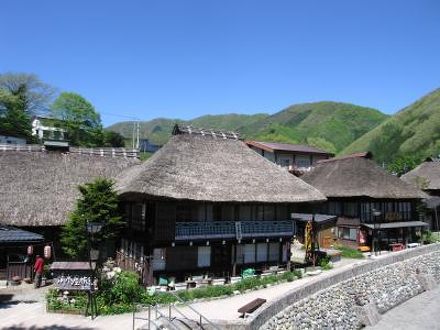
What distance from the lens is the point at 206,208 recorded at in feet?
87.0

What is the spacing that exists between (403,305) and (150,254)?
19.0 metres

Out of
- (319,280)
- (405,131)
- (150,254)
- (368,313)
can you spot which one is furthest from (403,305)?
(405,131)

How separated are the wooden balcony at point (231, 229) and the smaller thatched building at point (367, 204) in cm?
1337

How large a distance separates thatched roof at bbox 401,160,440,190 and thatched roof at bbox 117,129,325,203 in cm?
3302

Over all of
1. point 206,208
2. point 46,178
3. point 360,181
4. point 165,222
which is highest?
point 360,181

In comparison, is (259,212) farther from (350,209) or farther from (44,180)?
(350,209)

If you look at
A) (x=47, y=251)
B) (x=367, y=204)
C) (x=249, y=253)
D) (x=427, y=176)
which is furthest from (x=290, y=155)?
(x=47, y=251)

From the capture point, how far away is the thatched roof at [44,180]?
27562 millimetres

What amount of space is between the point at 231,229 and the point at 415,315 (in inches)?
533

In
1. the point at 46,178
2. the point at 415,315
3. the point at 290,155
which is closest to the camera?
the point at 415,315

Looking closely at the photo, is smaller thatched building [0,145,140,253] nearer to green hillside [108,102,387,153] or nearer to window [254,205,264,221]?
window [254,205,264,221]

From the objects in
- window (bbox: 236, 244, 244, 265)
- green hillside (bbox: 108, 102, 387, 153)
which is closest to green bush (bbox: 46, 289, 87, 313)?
window (bbox: 236, 244, 244, 265)

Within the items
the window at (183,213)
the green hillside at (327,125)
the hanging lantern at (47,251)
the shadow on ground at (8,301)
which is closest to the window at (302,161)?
the window at (183,213)

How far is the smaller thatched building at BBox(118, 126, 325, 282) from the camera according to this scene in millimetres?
24250
